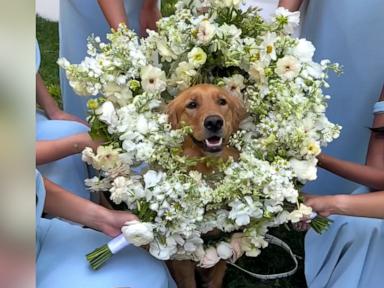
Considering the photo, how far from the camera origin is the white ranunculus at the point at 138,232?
63.4 inches

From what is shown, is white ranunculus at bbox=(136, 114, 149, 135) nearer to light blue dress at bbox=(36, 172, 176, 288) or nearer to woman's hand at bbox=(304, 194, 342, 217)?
light blue dress at bbox=(36, 172, 176, 288)

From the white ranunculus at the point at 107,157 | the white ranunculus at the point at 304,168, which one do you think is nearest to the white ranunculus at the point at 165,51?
the white ranunculus at the point at 107,157

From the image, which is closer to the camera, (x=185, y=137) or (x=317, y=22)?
(x=185, y=137)

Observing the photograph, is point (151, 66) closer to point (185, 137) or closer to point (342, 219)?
point (185, 137)

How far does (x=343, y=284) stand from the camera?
1.99 metres

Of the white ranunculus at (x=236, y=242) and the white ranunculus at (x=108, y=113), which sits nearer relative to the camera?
the white ranunculus at (x=108, y=113)

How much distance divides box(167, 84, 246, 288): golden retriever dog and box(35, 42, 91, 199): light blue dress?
0.50 meters

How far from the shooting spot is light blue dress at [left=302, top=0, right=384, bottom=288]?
1984 mm

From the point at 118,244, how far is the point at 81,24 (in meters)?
1.23

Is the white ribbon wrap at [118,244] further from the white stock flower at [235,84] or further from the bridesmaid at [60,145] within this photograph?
the white stock flower at [235,84]

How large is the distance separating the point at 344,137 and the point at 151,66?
109 centimetres

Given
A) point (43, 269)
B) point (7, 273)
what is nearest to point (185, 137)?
point (43, 269)

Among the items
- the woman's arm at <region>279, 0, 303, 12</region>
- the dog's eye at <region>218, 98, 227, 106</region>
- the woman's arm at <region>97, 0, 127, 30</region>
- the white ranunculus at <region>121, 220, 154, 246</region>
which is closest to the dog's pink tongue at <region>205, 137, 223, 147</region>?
the dog's eye at <region>218, 98, 227, 106</region>

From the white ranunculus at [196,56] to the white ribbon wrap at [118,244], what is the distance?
518 mm
